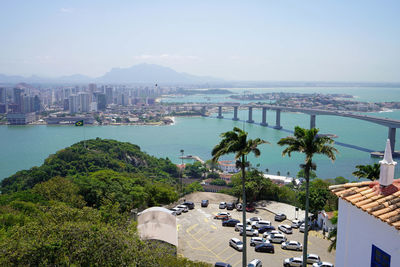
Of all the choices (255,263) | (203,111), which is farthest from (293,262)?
(203,111)

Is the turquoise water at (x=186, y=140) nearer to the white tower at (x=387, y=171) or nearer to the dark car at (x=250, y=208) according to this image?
the dark car at (x=250, y=208)

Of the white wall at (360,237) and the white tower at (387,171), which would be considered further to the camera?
the white tower at (387,171)

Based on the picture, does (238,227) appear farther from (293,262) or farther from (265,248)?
(293,262)

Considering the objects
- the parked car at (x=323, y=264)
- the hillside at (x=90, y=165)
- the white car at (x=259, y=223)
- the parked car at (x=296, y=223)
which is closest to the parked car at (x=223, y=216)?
the white car at (x=259, y=223)

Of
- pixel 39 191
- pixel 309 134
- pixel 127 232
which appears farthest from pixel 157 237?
pixel 39 191

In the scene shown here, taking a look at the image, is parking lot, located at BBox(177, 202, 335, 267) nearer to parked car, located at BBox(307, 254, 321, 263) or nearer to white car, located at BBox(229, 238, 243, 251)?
white car, located at BBox(229, 238, 243, 251)

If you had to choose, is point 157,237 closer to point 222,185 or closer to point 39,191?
point 39,191

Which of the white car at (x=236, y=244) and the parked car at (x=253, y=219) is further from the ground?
the white car at (x=236, y=244)
